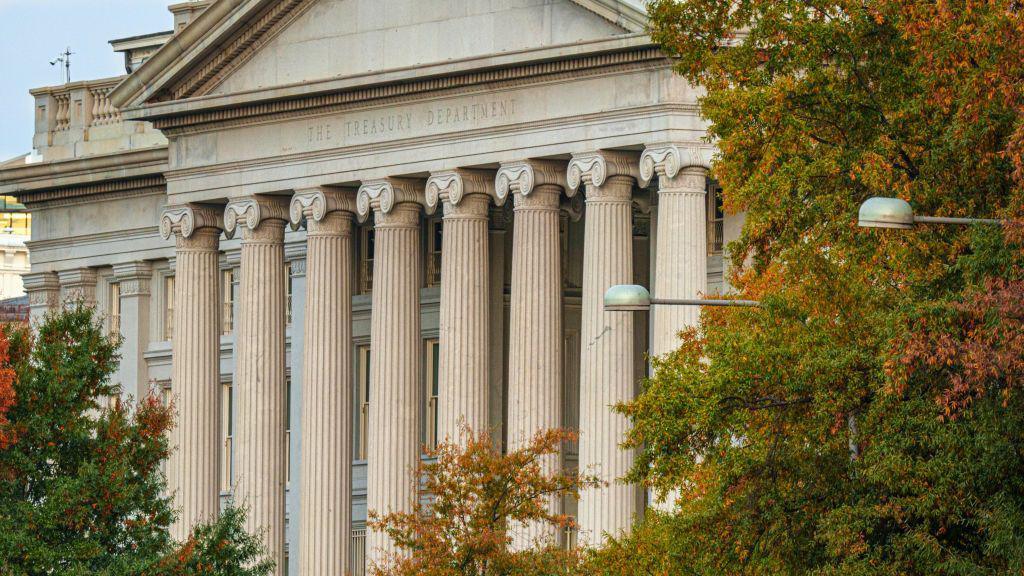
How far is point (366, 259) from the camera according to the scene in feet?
270

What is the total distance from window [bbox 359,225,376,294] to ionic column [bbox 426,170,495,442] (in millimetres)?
10036

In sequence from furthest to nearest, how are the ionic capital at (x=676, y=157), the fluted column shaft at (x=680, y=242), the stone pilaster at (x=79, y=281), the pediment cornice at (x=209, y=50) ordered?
the stone pilaster at (x=79, y=281) → the pediment cornice at (x=209, y=50) → the fluted column shaft at (x=680, y=242) → the ionic capital at (x=676, y=157)

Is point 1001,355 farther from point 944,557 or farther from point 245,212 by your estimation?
point 245,212

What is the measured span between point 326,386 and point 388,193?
5625 millimetres

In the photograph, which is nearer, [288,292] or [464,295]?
[464,295]

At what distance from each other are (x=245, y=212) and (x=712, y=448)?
3606 centimetres

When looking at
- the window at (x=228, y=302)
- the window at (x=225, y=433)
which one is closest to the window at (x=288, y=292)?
the window at (x=228, y=302)

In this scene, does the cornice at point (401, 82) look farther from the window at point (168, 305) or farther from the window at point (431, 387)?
the window at point (168, 305)

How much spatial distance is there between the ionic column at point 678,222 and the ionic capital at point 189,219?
1619cm

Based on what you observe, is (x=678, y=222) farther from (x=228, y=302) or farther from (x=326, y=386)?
(x=228, y=302)

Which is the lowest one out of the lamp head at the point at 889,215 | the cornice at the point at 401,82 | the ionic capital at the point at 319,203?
the lamp head at the point at 889,215

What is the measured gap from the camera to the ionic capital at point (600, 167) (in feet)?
223

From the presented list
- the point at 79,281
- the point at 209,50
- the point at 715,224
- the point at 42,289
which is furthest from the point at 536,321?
the point at 42,289

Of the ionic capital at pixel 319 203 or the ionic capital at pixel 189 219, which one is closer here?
the ionic capital at pixel 319 203
